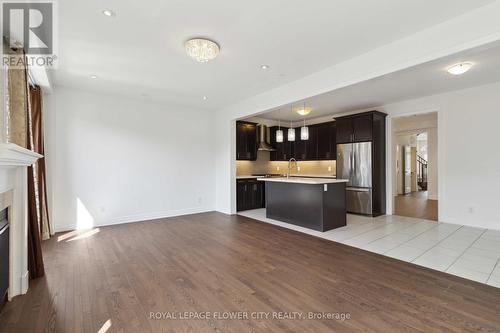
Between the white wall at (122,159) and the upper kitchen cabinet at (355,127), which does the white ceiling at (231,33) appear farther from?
the upper kitchen cabinet at (355,127)

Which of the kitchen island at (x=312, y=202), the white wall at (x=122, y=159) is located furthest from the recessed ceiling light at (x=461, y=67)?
the white wall at (x=122, y=159)

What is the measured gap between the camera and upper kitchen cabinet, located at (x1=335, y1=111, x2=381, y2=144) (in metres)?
5.85

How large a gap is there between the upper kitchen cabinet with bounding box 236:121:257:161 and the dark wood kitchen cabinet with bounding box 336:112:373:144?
2.49m

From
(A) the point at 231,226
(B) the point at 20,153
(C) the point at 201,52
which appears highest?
(C) the point at 201,52

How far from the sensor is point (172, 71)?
156 inches

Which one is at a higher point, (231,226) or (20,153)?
(20,153)

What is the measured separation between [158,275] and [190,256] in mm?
627

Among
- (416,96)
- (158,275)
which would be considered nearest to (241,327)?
(158,275)

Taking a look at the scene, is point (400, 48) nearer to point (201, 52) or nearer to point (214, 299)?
point (201, 52)

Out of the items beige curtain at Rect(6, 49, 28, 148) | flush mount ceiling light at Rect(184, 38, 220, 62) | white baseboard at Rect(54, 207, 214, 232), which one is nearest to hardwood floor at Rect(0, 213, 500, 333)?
white baseboard at Rect(54, 207, 214, 232)

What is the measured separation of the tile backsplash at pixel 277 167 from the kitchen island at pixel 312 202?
2069mm

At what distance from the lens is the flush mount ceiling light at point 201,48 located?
9.53 ft

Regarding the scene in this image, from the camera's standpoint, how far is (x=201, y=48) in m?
2.95

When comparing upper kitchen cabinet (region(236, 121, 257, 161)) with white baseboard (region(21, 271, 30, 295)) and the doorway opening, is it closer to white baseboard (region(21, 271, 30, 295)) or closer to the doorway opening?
the doorway opening
